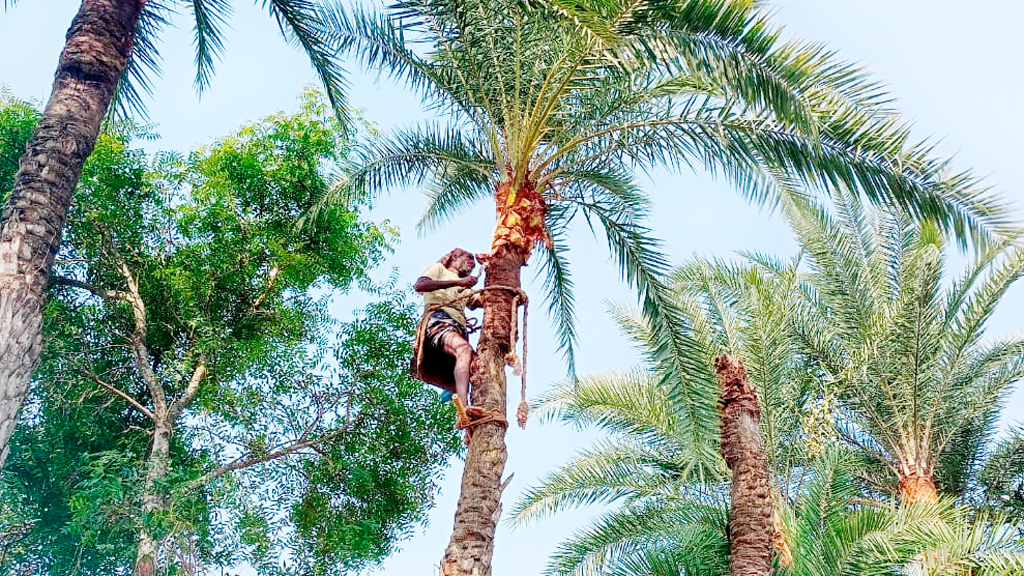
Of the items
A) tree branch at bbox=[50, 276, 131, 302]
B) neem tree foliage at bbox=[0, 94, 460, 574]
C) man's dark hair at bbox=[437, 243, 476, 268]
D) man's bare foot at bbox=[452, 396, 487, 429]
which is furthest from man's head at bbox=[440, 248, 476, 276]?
tree branch at bbox=[50, 276, 131, 302]

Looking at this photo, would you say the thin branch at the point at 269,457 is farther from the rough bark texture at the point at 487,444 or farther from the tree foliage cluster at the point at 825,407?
the rough bark texture at the point at 487,444

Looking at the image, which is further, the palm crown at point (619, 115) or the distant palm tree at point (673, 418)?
the distant palm tree at point (673, 418)

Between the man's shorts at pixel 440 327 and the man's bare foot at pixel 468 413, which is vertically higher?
the man's shorts at pixel 440 327

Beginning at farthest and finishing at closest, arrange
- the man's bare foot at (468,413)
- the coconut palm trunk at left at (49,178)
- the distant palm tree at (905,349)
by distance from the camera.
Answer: the distant palm tree at (905,349) → the man's bare foot at (468,413) → the coconut palm trunk at left at (49,178)

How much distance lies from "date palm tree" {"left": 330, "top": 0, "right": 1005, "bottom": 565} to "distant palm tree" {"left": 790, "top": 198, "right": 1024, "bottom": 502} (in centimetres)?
412

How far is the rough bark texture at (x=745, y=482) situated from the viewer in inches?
376

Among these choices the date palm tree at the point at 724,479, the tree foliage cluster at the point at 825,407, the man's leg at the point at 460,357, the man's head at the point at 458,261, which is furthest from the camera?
the tree foliage cluster at the point at 825,407

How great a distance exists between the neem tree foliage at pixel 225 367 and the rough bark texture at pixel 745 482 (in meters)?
4.63

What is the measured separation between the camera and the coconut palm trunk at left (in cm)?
677

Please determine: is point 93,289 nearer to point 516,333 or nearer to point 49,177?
point 49,177

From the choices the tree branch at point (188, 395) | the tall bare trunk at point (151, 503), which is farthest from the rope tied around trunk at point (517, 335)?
the tree branch at point (188, 395)

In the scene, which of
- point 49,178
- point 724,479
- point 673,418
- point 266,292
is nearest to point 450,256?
point 49,178

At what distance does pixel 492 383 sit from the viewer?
23.8ft

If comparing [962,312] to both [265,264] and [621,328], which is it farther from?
[265,264]
